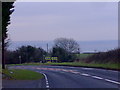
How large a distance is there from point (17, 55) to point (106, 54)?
49051 millimetres

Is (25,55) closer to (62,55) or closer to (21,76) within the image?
(62,55)

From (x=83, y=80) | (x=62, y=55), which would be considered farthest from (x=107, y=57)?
(x=62, y=55)

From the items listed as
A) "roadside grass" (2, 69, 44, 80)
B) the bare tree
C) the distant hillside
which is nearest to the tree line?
the bare tree

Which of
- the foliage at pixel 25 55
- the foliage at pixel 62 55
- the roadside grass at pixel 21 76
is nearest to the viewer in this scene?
the roadside grass at pixel 21 76

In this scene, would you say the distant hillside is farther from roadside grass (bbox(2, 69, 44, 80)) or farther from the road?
roadside grass (bbox(2, 69, 44, 80))

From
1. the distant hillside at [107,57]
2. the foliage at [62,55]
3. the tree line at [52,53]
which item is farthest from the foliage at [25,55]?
the distant hillside at [107,57]

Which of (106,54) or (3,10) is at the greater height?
(3,10)

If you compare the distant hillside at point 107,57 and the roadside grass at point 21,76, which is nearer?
the roadside grass at point 21,76

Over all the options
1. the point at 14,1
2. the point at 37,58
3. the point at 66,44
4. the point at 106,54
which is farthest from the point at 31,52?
the point at 14,1

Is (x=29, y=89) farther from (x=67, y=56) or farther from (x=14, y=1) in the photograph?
(x=67, y=56)

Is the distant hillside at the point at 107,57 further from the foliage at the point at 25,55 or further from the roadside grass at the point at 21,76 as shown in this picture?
the foliage at the point at 25,55

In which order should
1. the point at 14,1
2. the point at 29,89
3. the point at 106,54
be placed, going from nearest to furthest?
the point at 29,89, the point at 14,1, the point at 106,54

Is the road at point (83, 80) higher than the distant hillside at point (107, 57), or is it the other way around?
the distant hillside at point (107, 57)

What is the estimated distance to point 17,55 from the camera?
96500 mm
